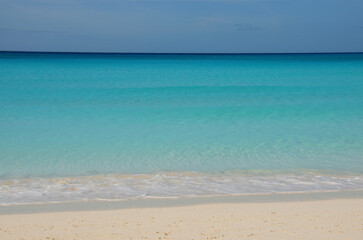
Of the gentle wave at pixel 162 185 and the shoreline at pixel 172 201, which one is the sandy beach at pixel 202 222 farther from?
the gentle wave at pixel 162 185

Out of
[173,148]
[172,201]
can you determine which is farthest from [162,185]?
[173,148]

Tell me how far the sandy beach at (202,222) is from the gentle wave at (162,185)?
51 centimetres

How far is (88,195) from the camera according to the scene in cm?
445

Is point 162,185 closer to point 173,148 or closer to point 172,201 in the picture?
point 172,201

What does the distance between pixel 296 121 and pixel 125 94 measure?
7.81m

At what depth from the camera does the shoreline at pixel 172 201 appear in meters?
4.02

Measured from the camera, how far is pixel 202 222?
11.6 ft

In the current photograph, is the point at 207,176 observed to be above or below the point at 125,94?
below

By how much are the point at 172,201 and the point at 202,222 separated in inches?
30.5

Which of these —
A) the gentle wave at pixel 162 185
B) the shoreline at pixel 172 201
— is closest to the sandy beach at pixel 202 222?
the shoreline at pixel 172 201

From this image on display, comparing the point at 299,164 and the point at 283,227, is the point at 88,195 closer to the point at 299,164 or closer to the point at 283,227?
the point at 283,227

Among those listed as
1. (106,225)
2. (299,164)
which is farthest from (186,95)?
(106,225)

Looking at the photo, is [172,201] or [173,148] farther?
[173,148]

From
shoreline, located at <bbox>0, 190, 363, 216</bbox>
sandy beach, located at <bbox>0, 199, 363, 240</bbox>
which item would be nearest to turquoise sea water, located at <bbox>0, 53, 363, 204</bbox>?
shoreline, located at <bbox>0, 190, 363, 216</bbox>
